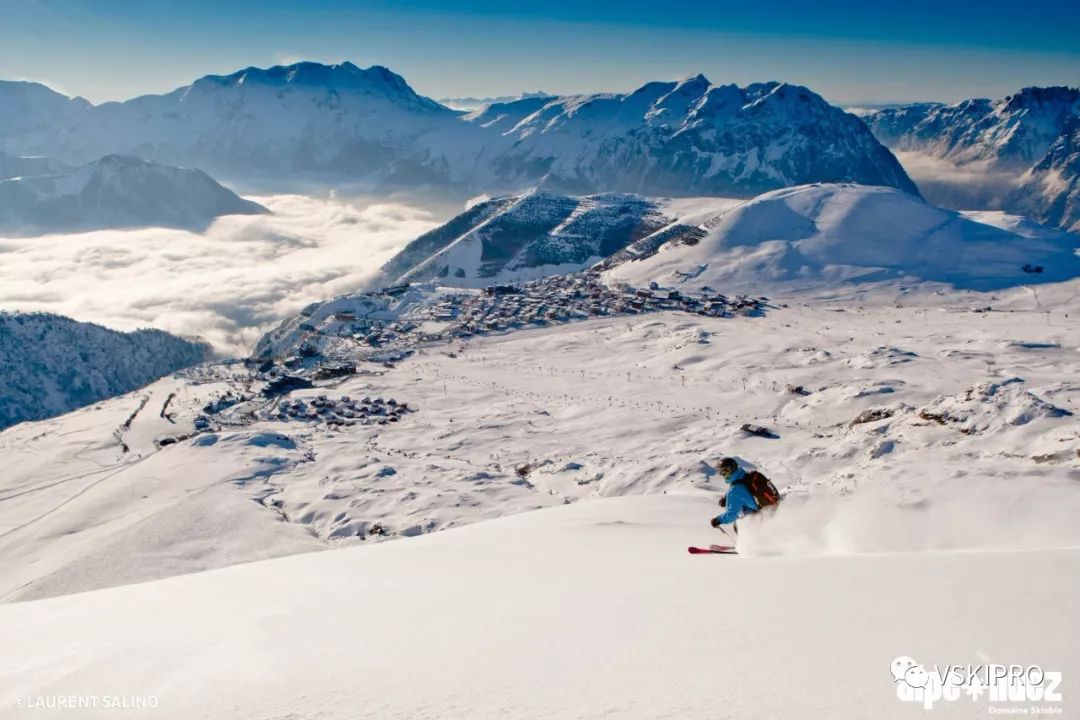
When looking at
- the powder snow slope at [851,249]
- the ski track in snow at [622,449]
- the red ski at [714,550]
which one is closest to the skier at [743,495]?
the ski track in snow at [622,449]

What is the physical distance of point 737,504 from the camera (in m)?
13.1

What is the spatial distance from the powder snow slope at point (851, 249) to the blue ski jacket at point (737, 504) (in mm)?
121629

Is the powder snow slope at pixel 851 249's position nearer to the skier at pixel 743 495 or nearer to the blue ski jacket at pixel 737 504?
the skier at pixel 743 495

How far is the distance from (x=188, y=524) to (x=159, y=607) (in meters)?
35.4

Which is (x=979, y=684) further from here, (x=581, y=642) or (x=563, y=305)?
(x=563, y=305)

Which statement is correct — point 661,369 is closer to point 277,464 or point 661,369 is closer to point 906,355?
point 906,355

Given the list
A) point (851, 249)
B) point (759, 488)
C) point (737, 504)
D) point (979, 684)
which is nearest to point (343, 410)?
point (737, 504)

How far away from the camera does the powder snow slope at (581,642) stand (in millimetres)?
4992

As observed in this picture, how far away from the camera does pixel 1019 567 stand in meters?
6.80

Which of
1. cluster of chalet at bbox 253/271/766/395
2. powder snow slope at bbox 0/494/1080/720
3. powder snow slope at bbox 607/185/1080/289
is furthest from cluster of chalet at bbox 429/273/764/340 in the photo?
powder snow slope at bbox 0/494/1080/720

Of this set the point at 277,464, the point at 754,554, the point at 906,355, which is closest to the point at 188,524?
the point at 277,464

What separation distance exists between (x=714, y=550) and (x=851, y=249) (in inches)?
5498

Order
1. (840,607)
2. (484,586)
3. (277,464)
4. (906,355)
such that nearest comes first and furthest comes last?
1. (840,607)
2. (484,586)
3. (277,464)
4. (906,355)

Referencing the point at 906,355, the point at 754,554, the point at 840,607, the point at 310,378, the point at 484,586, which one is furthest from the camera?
the point at 310,378
